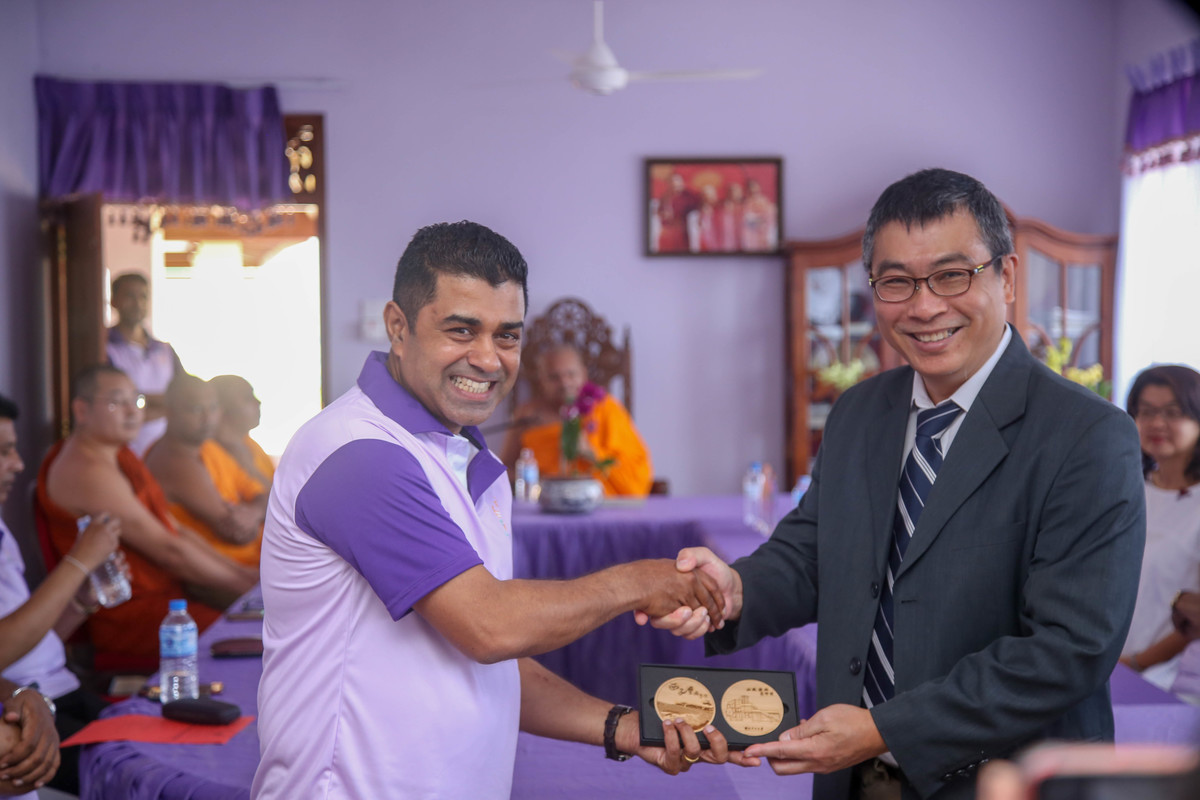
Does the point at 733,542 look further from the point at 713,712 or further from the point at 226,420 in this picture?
the point at 226,420

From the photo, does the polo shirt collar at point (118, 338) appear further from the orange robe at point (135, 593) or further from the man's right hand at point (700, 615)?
the man's right hand at point (700, 615)

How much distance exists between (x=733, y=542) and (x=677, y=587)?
67.5 inches

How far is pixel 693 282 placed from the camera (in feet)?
18.0

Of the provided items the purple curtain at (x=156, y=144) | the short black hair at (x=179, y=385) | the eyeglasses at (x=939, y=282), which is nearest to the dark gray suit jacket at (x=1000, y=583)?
the eyeglasses at (x=939, y=282)

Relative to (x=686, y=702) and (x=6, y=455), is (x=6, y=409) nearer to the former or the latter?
(x=6, y=455)

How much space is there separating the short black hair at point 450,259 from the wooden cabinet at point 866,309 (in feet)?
12.9

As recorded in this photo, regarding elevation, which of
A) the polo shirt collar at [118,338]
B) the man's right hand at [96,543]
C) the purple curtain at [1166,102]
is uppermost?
the purple curtain at [1166,102]

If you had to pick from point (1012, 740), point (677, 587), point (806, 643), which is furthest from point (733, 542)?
point (1012, 740)

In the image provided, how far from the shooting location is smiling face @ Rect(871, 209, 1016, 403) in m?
1.33

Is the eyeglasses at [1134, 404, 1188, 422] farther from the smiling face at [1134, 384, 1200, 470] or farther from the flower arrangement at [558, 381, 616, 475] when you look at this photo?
the flower arrangement at [558, 381, 616, 475]

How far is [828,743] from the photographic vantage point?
1.27m

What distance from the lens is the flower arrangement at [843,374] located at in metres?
5.05

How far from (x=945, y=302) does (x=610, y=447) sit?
11.3 feet

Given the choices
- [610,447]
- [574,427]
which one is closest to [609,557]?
[574,427]
